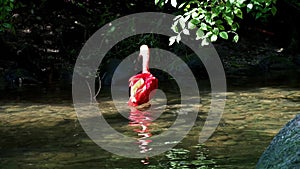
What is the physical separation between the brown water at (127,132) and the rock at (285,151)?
66 centimetres

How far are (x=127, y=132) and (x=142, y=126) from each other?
0.49 metres

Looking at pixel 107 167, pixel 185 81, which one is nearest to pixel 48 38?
pixel 185 81

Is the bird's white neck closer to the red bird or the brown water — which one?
the red bird

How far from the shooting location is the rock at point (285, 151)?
4.11 metres

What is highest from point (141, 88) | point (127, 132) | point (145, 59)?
point (145, 59)

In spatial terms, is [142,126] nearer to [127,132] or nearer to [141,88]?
[127,132]

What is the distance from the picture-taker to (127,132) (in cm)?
710

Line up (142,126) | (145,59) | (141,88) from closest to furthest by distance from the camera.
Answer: (142,126) → (141,88) → (145,59)

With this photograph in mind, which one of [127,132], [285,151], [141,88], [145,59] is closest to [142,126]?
[127,132]

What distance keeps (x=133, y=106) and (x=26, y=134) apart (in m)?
2.68

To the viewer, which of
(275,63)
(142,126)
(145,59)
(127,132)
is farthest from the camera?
(275,63)

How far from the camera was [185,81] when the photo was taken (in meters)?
13.0

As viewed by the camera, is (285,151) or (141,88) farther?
(141,88)

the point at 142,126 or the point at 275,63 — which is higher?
the point at 275,63
